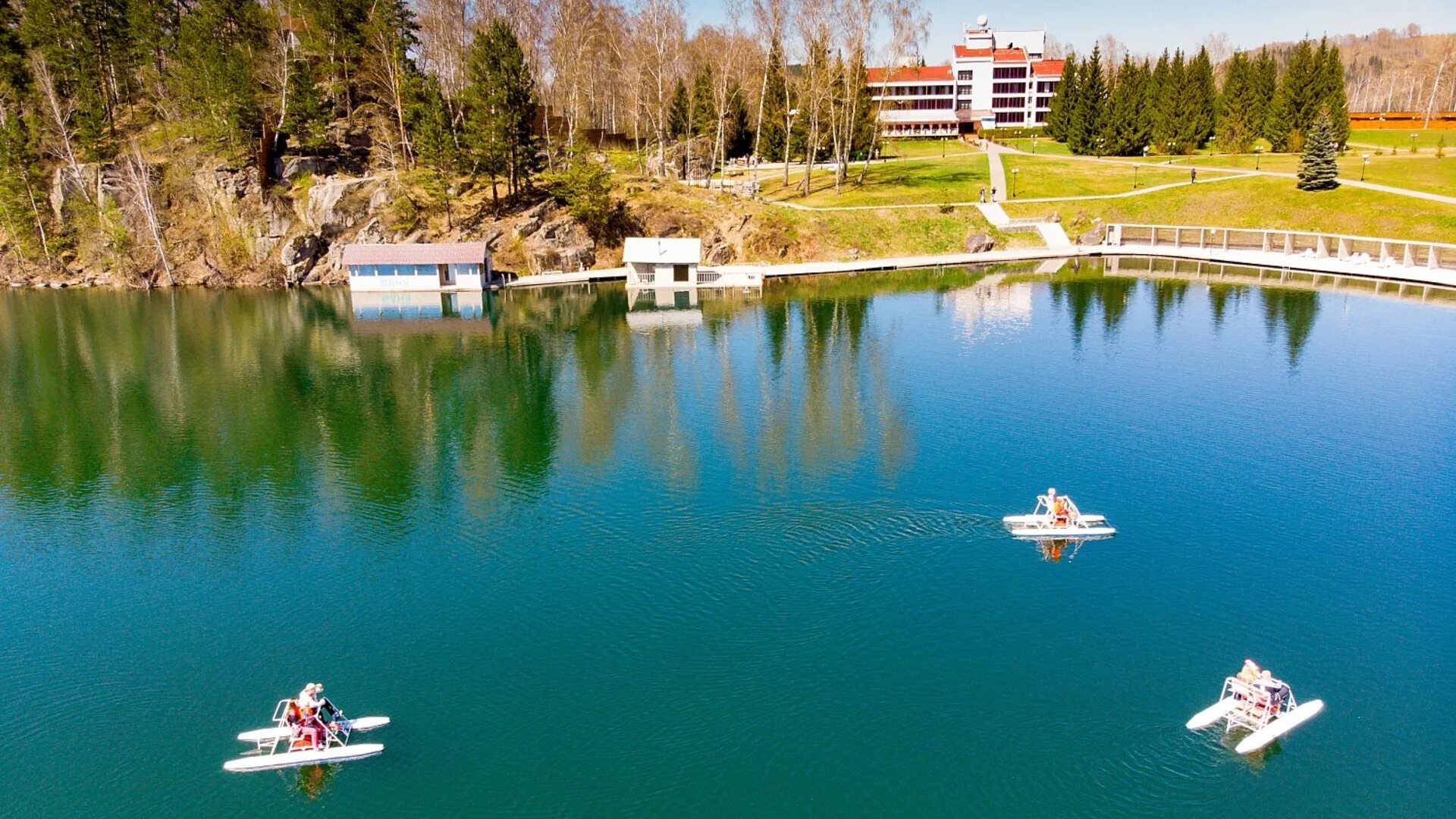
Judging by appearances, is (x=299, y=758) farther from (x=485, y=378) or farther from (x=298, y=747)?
(x=485, y=378)

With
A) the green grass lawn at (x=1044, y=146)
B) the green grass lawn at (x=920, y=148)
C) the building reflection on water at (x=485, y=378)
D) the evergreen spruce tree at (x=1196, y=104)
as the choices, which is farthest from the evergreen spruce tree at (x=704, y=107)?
the evergreen spruce tree at (x=1196, y=104)

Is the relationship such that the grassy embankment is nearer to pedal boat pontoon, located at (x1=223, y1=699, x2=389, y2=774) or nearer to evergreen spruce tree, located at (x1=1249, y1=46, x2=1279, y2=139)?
evergreen spruce tree, located at (x1=1249, y1=46, x2=1279, y2=139)

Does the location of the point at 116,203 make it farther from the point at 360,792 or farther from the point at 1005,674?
the point at 1005,674

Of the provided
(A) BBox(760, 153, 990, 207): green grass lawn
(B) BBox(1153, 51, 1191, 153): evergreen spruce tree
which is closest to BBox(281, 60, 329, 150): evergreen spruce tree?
(A) BBox(760, 153, 990, 207): green grass lawn

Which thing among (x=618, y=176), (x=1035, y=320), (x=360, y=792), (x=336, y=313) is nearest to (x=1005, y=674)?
(x=360, y=792)

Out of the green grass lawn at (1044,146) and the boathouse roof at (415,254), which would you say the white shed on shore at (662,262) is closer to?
the boathouse roof at (415,254)

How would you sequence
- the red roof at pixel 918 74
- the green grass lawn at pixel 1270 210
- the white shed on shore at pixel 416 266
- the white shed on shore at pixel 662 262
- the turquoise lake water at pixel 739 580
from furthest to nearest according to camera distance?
the red roof at pixel 918 74 < the green grass lawn at pixel 1270 210 < the white shed on shore at pixel 662 262 < the white shed on shore at pixel 416 266 < the turquoise lake water at pixel 739 580

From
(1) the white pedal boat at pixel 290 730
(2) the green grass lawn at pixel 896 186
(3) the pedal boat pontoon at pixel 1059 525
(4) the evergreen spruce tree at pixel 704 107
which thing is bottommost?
(1) the white pedal boat at pixel 290 730
